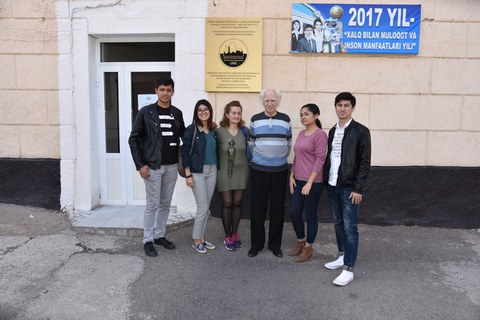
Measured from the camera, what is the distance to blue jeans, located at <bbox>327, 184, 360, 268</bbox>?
361 centimetres

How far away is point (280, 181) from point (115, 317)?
6.75 ft

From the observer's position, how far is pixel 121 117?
5.75 m

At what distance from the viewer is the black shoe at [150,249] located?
424 cm

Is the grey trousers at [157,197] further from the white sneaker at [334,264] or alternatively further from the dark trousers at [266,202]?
the white sneaker at [334,264]

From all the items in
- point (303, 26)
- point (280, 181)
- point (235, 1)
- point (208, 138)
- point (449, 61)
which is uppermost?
point (235, 1)

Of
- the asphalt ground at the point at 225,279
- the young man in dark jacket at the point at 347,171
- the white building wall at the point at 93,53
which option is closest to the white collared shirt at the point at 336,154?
the young man in dark jacket at the point at 347,171

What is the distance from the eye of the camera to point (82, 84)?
5.41 metres

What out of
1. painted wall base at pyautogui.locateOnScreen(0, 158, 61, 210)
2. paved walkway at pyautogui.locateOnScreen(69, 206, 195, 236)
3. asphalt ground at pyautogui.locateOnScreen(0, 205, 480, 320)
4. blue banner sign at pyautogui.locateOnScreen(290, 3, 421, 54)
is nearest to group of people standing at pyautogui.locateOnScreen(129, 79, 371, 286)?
asphalt ground at pyautogui.locateOnScreen(0, 205, 480, 320)

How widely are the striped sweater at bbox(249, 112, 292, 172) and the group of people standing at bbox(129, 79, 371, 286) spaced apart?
0.01 metres

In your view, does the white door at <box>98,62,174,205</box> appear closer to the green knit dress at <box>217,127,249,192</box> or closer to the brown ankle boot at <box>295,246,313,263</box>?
the green knit dress at <box>217,127,249,192</box>

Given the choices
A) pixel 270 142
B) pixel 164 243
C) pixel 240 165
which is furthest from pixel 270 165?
pixel 164 243

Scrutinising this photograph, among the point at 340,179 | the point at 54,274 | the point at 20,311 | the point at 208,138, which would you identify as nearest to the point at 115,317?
the point at 20,311

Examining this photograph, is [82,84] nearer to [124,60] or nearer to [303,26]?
[124,60]

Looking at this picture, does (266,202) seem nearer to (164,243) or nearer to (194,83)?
(164,243)
